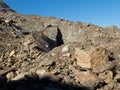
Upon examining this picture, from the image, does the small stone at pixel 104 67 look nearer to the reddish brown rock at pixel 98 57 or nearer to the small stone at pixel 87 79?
the reddish brown rock at pixel 98 57

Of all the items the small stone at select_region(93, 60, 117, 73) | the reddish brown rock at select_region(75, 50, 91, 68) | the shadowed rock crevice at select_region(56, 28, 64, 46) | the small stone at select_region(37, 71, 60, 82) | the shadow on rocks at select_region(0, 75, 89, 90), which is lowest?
the shadow on rocks at select_region(0, 75, 89, 90)

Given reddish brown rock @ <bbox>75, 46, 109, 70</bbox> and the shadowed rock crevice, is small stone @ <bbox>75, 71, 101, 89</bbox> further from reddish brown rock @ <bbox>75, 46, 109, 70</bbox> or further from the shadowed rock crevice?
the shadowed rock crevice

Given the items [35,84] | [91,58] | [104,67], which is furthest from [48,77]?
[104,67]

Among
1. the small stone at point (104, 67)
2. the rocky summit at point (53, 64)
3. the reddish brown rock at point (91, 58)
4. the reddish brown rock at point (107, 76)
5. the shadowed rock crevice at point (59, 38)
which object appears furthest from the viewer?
the shadowed rock crevice at point (59, 38)

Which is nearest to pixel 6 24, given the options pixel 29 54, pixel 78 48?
pixel 29 54

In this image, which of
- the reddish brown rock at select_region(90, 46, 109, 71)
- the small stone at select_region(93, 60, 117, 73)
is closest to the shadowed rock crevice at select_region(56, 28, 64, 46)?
the reddish brown rock at select_region(90, 46, 109, 71)

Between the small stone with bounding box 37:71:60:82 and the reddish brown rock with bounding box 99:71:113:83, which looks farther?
the reddish brown rock with bounding box 99:71:113:83

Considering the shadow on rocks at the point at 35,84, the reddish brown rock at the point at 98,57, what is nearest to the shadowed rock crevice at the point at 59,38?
the reddish brown rock at the point at 98,57

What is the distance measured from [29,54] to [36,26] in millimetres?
7911

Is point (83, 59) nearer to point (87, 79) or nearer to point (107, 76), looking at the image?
point (87, 79)

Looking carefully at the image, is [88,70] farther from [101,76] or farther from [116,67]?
[116,67]

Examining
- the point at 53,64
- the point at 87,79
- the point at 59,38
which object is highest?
the point at 59,38

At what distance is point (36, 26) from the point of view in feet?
81.2

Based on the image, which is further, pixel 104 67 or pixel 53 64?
pixel 53 64
